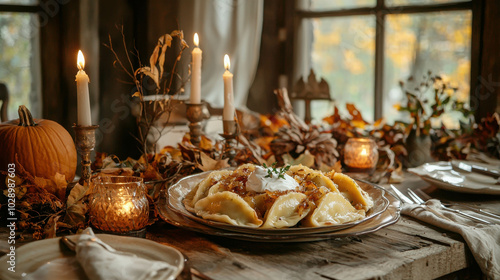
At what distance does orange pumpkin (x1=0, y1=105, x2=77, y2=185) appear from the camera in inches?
45.4

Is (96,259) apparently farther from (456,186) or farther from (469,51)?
(469,51)

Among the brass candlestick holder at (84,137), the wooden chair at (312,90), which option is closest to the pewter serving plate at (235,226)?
the brass candlestick holder at (84,137)

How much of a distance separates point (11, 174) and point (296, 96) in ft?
5.45

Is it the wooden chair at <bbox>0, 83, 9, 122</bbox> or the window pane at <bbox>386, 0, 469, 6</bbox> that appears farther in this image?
the window pane at <bbox>386, 0, 469, 6</bbox>

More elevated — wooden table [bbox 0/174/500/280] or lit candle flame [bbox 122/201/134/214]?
lit candle flame [bbox 122/201/134/214]

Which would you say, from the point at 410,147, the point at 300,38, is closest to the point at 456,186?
the point at 410,147

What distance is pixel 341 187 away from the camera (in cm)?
112

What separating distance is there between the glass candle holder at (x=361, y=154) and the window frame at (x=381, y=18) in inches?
55.7

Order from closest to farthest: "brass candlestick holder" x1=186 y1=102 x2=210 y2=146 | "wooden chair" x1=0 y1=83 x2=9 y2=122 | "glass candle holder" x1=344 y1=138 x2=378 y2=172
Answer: "brass candlestick holder" x1=186 y1=102 x2=210 y2=146, "glass candle holder" x1=344 y1=138 x2=378 y2=172, "wooden chair" x1=0 y1=83 x2=9 y2=122

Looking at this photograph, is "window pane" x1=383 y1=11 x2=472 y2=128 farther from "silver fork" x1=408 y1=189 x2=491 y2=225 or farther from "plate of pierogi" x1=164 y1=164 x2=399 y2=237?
"plate of pierogi" x1=164 y1=164 x2=399 y2=237

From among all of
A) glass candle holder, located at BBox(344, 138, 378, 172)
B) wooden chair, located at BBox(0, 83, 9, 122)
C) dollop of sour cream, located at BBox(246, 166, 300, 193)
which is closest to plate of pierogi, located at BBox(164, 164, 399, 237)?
dollop of sour cream, located at BBox(246, 166, 300, 193)

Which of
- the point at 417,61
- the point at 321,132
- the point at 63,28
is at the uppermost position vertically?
the point at 63,28

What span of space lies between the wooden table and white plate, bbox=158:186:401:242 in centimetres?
4

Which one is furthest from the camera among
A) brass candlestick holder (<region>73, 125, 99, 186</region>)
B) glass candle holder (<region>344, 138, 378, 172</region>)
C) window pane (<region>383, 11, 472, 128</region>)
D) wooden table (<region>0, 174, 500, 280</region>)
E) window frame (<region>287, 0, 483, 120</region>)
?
window pane (<region>383, 11, 472, 128</region>)
